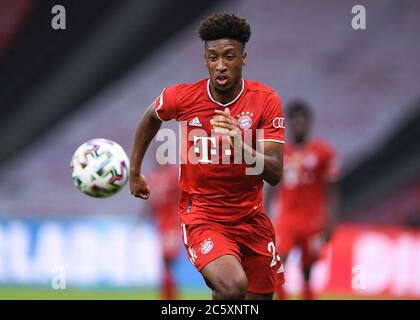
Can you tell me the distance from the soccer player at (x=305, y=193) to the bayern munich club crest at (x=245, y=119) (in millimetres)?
3637

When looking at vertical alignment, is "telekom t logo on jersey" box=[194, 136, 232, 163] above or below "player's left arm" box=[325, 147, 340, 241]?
below

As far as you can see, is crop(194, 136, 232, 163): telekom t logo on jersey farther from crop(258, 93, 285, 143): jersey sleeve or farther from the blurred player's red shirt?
the blurred player's red shirt

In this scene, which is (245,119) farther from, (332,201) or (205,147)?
(332,201)

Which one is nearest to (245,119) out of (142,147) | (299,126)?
(142,147)

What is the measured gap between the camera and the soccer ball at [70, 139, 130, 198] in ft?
21.4

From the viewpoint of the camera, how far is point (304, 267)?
995cm

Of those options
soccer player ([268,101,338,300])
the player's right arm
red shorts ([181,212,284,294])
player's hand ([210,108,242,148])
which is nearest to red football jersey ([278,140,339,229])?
soccer player ([268,101,338,300])

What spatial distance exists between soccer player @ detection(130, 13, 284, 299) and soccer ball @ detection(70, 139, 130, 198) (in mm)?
160

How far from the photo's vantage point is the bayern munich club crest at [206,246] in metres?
6.04

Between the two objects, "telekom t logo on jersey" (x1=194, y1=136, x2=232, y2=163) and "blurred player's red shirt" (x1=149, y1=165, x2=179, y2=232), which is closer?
"telekom t logo on jersey" (x1=194, y1=136, x2=232, y2=163)

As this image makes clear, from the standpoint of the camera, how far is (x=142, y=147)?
6.61 metres

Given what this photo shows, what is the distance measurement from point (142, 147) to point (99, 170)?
345 mm

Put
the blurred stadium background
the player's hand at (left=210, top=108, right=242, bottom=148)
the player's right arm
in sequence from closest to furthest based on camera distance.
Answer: the player's hand at (left=210, top=108, right=242, bottom=148) → the player's right arm → the blurred stadium background

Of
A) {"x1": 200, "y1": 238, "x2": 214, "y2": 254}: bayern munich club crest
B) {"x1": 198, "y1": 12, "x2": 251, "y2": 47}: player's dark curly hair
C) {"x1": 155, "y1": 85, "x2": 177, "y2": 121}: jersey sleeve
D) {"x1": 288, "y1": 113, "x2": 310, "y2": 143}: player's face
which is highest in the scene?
{"x1": 288, "y1": 113, "x2": 310, "y2": 143}: player's face
